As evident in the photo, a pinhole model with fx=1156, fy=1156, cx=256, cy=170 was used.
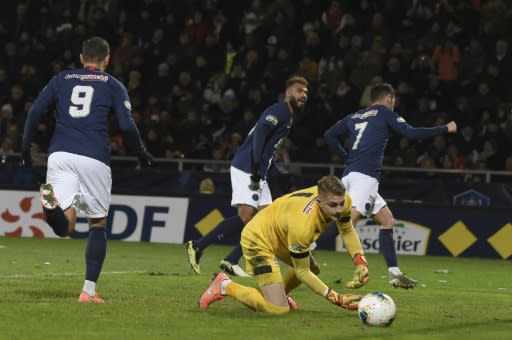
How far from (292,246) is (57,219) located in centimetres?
188

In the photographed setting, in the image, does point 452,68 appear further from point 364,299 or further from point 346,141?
point 364,299

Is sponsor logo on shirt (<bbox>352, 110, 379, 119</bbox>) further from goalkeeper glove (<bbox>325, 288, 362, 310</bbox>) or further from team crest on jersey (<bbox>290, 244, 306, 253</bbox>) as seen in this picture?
team crest on jersey (<bbox>290, 244, 306, 253</bbox>)

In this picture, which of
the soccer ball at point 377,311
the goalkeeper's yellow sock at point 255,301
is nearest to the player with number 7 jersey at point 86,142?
the goalkeeper's yellow sock at point 255,301

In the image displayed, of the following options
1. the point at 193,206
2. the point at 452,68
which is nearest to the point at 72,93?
the point at 193,206

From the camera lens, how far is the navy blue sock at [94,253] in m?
9.26

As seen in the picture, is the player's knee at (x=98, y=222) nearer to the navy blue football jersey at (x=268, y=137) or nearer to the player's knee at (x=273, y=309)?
the player's knee at (x=273, y=309)

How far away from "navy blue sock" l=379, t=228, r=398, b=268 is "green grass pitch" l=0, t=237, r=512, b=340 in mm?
329

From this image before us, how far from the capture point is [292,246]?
867cm

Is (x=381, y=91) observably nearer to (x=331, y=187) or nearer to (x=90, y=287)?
(x=331, y=187)

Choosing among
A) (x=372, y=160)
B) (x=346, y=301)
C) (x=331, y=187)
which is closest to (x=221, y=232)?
(x=372, y=160)

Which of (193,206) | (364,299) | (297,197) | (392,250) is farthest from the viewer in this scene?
(193,206)

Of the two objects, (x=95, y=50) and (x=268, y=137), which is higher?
(x=95, y=50)

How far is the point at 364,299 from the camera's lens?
27.9ft

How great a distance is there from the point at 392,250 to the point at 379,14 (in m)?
9.96
